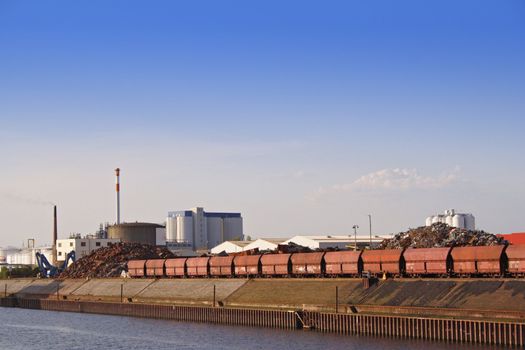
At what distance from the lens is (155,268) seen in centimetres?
12375

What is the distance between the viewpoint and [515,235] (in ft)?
453

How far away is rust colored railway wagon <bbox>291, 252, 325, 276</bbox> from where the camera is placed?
92312 millimetres

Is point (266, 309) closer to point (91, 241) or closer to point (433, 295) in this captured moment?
point (433, 295)

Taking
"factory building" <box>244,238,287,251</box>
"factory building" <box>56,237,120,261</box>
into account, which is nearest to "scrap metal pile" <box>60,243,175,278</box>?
"factory building" <box>56,237,120,261</box>

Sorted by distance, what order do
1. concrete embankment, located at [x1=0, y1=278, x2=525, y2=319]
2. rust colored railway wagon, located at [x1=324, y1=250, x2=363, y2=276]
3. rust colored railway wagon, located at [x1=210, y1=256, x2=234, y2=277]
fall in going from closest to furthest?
concrete embankment, located at [x1=0, y1=278, x2=525, y2=319] → rust colored railway wagon, located at [x1=324, y1=250, x2=363, y2=276] → rust colored railway wagon, located at [x1=210, y1=256, x2=234, y2=277]

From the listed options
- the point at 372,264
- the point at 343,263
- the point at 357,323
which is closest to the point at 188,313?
the point at 343,263

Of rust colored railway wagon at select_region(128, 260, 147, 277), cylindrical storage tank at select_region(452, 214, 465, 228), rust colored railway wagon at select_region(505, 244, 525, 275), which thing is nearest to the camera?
rust colored railway wagon at select_region(505, 244, 525, 275)

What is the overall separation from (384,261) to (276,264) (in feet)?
59.3

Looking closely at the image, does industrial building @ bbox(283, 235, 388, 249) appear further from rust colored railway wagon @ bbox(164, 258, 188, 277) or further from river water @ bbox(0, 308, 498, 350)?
river water @ bbox(0, 308, 498, 350)

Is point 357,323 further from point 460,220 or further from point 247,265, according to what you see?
point 460,220

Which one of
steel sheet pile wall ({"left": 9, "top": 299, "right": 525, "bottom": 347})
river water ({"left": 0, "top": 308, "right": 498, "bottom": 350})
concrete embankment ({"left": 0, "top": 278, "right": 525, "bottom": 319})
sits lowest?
river water ({"left": 0, "top": 308, "right": 498, "bottom": 350})

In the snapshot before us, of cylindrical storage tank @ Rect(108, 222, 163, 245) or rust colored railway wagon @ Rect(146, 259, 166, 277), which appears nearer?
rust colored railway wagon @ Rect(146, 259, 166, 277)

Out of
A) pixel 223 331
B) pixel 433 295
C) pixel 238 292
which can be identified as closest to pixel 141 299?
pixel 238 292

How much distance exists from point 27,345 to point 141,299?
3549cm
